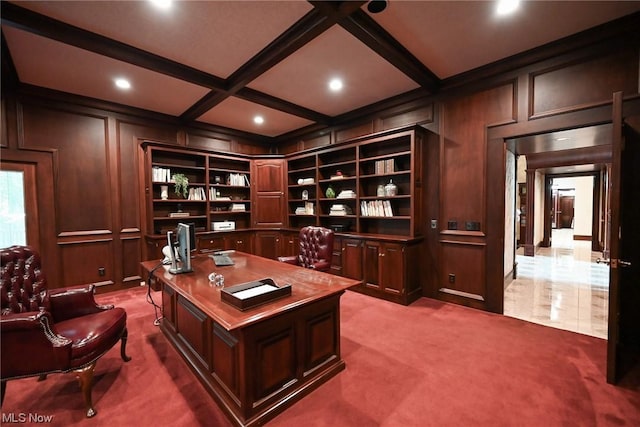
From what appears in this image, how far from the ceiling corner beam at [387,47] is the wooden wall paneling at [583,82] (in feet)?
3.70

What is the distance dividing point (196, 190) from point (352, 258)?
304cm

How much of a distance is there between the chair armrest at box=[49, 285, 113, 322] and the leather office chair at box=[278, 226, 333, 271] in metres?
1.99

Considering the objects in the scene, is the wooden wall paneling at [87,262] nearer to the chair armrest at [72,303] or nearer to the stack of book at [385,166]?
the chair armrest at [72,303]

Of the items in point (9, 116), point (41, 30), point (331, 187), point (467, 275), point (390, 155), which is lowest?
point (467, 275)

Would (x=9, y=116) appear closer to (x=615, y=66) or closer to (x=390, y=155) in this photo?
(x=390, y=155)

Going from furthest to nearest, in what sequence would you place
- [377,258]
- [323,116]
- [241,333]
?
[323,116] → [377,258] → [241,333]

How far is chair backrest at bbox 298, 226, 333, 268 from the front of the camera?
10.8 feet

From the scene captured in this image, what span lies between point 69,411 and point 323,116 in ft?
15.0

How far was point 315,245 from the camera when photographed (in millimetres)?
3436

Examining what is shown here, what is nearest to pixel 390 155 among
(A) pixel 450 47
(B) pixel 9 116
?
(A) pixel 450 47

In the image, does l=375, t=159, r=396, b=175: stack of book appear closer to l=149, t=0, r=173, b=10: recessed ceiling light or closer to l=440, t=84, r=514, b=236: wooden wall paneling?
l=440, t=84, r=514, b=236: wooden wall paneling

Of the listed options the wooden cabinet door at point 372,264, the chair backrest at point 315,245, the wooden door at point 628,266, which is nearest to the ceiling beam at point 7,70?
the chair backrest at point 315,245

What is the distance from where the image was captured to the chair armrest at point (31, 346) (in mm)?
1560

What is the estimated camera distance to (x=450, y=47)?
9.11 ft
